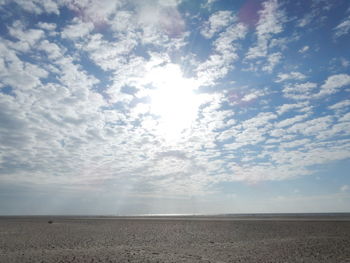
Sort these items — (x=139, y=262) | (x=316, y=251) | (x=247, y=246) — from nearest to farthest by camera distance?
(x=139, y=262) < (x=316, y=251) < (x=247, y=246)

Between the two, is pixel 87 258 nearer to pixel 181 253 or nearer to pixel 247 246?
pixel 181 253

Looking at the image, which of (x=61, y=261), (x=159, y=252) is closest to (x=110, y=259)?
(x=61, y=261)

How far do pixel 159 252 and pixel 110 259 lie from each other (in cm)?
459

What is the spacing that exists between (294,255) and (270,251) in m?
2.38

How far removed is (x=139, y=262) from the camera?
18.2 meters

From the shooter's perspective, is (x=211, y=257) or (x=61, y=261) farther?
(x=211, y=257)

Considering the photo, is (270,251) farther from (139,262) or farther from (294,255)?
(139,262)

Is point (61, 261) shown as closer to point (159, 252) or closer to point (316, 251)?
point (159, 252)

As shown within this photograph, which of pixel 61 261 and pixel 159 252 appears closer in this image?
pixel 61 261

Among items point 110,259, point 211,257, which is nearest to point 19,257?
point 110,259

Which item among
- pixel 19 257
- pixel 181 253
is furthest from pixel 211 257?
pixel 19 257

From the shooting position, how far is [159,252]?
22.3 metres

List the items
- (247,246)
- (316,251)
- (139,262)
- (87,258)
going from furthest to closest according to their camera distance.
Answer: (247,246), (316,251), (87,258), (139,262)

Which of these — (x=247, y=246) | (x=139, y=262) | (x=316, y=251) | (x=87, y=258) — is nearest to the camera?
(x=139, y=262)
